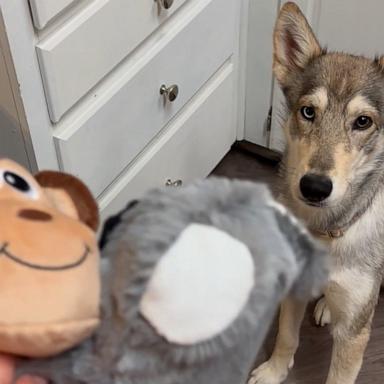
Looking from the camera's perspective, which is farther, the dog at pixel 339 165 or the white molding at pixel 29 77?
the dog at pixel 339 165

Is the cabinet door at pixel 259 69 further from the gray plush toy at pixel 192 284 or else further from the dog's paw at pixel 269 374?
the gray plush toy at pixel 192 284

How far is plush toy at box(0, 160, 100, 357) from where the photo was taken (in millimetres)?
551

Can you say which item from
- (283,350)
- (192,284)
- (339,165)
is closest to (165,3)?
(339,165)

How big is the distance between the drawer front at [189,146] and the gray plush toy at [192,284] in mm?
777

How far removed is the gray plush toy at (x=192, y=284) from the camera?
1.68 ft

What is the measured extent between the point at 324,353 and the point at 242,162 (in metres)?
0.61

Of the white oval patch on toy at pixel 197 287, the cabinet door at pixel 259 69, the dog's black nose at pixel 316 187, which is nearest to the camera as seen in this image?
the white oval patch on toy at pixel 197 287

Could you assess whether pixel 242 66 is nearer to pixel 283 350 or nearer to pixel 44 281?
pixel 283 350

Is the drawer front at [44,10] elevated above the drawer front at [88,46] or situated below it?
above

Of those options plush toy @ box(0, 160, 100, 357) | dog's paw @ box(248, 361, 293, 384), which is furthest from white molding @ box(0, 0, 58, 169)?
dog's paw @ box(248, 361, 293, 384)

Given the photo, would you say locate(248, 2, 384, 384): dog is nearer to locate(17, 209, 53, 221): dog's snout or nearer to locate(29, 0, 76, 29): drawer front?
locate(29, 0, 76, 29): drawer front

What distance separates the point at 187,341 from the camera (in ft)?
1.72

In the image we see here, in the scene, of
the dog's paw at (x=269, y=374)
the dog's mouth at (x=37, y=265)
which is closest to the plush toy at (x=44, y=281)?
the dog's mouth at (x=37, y=265)

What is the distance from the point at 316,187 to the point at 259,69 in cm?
74
